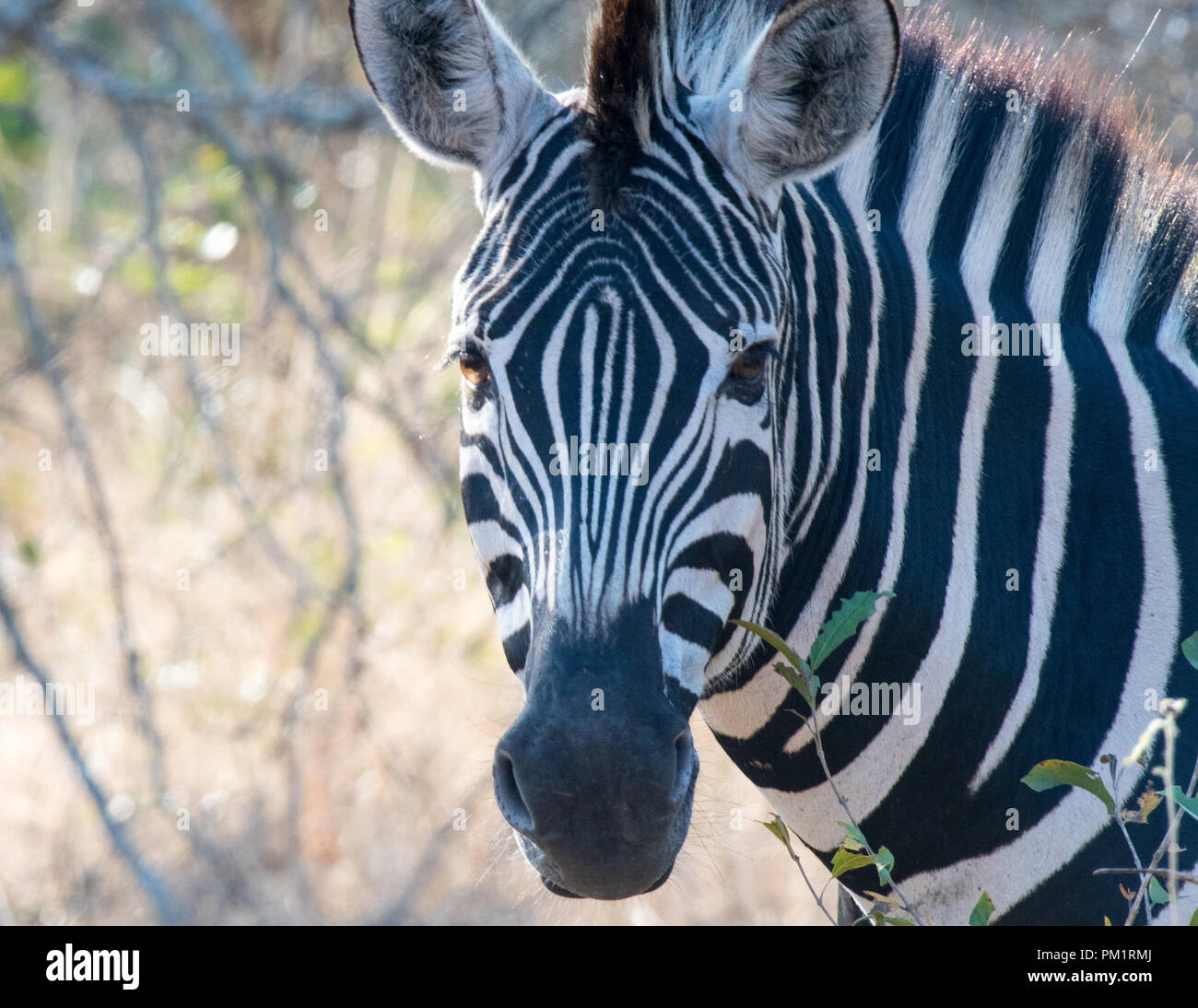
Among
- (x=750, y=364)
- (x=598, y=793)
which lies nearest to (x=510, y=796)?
(x=598, y=793)

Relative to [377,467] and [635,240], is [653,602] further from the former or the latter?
[377,467]

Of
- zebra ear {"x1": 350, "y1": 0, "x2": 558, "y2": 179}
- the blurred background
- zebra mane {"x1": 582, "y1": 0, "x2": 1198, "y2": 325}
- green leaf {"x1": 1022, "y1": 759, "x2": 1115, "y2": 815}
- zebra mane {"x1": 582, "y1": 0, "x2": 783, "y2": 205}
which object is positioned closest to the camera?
green leaf {"x1": 1022, "y1": 759, "x2": 1115, "y2": 815}

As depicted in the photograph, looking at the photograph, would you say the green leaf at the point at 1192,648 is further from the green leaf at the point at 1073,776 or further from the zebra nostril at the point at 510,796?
the zebra nostril at the point at 510,796

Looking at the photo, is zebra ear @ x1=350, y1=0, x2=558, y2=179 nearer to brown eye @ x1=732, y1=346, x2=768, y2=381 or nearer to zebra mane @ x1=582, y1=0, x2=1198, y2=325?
zebra mane @ x1=582, y1=0, x2=1198, y2=325

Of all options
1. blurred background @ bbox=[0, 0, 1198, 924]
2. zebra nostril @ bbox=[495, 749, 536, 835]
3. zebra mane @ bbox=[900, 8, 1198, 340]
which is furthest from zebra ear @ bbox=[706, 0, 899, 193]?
blurred background @ bbox=[0, 0, 1198, 924]

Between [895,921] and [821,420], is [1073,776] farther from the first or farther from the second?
[821,420]

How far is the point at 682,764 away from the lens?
2453 millimetres

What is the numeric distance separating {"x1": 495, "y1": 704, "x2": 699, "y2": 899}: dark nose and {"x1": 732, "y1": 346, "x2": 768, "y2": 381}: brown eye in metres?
0.76

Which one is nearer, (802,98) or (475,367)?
(475,367)

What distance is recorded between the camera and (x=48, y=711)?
5.53m

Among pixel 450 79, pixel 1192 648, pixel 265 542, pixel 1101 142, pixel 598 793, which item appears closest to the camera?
pixel 598 793

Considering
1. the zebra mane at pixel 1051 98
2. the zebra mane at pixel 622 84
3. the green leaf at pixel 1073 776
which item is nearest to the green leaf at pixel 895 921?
the green leaf at pixel 1073 776

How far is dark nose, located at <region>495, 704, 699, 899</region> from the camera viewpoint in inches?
91.0

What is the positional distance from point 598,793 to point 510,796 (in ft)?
0.71
